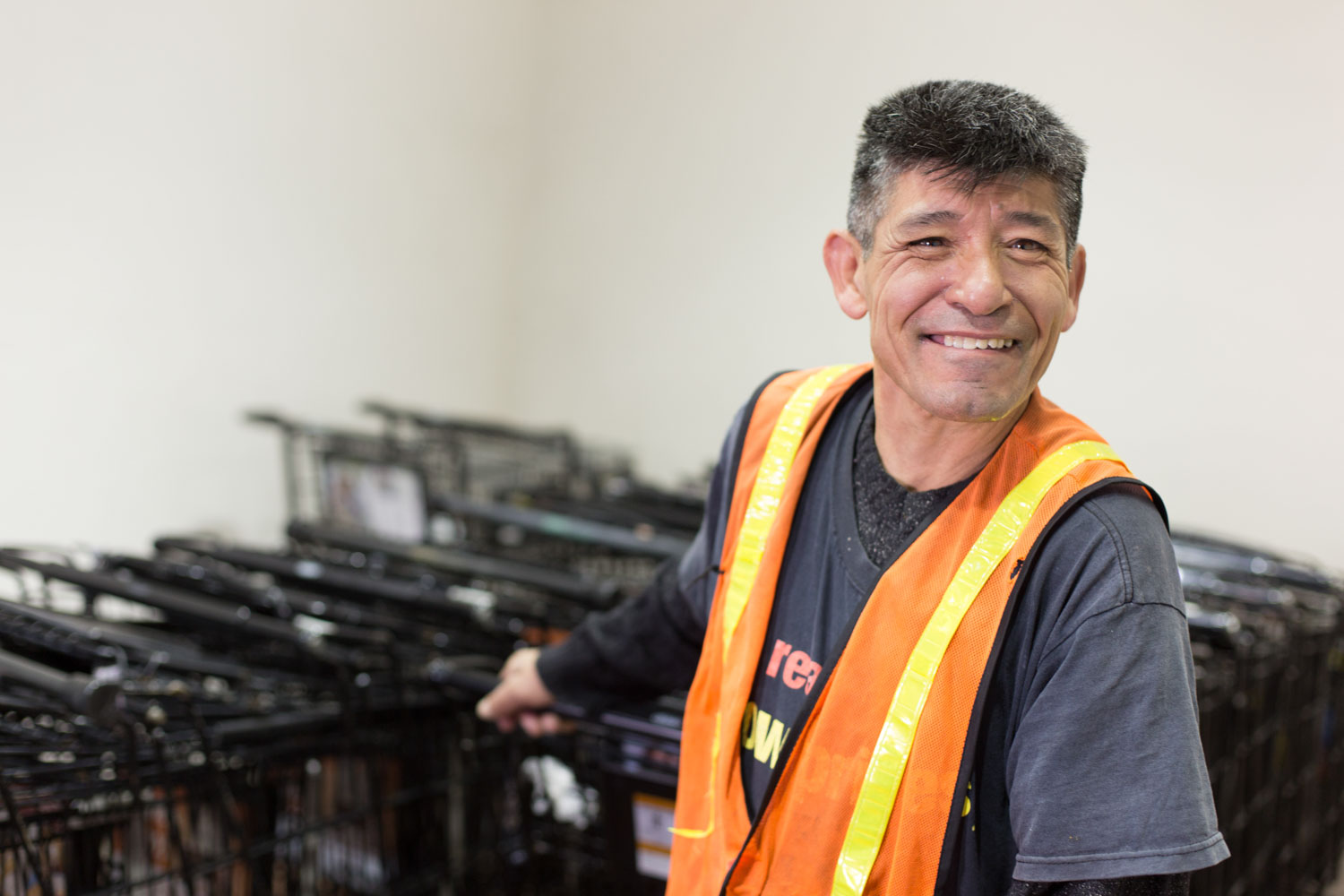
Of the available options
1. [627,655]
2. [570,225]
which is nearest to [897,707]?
[627,655]

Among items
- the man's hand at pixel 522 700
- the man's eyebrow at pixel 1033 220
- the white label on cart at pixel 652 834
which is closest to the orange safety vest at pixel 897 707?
the man's eyebrow at pixel 1033 220

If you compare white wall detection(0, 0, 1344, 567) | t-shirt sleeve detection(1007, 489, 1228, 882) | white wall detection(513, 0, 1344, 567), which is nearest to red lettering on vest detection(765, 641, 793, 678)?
t-shirt sleeve detection(1007, 489, 1228, 882)

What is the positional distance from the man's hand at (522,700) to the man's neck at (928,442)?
2.51 feet

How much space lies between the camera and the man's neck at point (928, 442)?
1.21 m

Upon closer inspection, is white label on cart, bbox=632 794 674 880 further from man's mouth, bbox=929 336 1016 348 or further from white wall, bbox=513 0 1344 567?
white wall, bbox=513 0 1344 567

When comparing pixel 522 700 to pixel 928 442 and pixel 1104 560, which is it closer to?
pixel 928 442

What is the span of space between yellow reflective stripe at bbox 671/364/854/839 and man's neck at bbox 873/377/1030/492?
146 mm

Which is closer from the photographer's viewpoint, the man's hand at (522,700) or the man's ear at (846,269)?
the man's ear at (846,269)

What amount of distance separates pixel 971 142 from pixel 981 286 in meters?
0.15

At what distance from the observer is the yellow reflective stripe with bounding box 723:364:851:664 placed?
1354 mm

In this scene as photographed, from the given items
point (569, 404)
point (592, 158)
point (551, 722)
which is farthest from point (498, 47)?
point (551, 722)

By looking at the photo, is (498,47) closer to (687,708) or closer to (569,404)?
(569,404)

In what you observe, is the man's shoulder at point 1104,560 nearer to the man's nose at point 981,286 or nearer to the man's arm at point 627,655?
the man's nose at point 981,286

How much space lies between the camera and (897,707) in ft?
3.62
